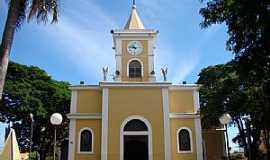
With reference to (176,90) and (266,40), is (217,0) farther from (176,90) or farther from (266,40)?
(176,90)

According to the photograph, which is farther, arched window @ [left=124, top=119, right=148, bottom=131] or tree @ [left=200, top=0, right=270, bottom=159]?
arched window @ [left=124, top=119, right=148, bottom=131]

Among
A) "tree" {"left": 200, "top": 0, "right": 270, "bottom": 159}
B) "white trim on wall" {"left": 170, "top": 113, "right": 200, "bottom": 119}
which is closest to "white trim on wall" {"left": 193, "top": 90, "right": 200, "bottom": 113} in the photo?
"white trim on wall" {"left": 170, "top": 113, "right": 200, "bottom": 119}

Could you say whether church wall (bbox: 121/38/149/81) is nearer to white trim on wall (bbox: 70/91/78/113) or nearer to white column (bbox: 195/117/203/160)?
white trim on wall (bbox: 70/91/78/113)

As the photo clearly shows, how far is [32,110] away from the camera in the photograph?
33969mm

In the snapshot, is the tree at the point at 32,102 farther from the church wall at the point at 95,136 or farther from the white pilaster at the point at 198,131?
the white pilaster at the point at 198,131

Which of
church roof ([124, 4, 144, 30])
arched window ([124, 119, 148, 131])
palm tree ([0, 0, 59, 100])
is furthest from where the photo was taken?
church roof ([124, 4, 144, 30])

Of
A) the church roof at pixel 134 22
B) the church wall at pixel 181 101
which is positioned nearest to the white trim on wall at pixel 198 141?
the church wall at pixel 181 101

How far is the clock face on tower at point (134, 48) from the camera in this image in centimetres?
2920

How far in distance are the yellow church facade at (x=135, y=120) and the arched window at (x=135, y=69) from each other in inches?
13.1

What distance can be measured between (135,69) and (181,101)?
4.72 metres

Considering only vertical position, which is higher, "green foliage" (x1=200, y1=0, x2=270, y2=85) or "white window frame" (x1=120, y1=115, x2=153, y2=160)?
"green foliage" (x1=200, y1=0, x2=270, y2=85)

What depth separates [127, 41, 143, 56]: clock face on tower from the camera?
29203mm

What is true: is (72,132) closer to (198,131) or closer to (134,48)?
(134,48)

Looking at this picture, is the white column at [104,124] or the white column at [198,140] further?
the white column at [198,140]
